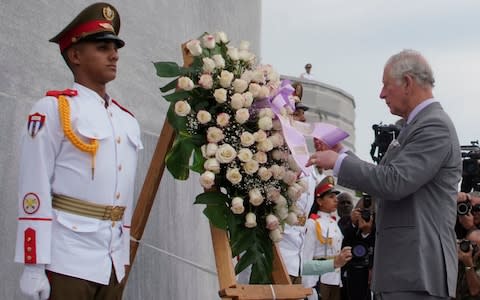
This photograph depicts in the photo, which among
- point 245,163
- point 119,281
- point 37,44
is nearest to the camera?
point 119,281

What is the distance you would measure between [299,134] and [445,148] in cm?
71

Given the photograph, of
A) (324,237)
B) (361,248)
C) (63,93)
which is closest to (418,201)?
(63,93)

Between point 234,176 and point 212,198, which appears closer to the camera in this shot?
point 234,176

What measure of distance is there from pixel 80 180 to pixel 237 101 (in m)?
0.87

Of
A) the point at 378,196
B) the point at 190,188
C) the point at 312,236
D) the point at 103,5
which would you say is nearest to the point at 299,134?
the point at 378,196

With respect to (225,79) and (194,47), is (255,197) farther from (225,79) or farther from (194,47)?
(194,47)

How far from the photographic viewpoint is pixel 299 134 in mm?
4211

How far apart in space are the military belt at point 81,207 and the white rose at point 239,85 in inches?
33.6

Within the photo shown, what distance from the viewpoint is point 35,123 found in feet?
11.6

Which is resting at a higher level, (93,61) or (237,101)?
(93,61)

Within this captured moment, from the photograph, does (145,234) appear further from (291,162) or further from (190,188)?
(291,162)

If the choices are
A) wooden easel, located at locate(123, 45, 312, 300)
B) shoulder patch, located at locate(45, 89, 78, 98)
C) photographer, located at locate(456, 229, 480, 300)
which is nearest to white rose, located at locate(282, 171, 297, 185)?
wooden easel, located at locate(123, 45, 312, 300)

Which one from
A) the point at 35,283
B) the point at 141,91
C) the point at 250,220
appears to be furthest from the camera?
the point at 141,91

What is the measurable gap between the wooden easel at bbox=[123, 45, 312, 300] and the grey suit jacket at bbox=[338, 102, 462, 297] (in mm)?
469
